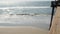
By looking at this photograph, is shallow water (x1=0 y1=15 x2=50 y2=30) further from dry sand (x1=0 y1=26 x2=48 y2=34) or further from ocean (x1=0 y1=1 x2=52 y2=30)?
dry sand (x1=0 y1=26 x2=48 y2=34)

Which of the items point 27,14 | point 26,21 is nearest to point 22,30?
point 26,21

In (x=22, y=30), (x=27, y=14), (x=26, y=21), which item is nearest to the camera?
(x=22, y=30)

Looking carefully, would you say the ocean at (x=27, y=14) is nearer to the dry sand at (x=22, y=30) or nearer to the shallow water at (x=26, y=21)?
the shallow water at (x=26, y=21)

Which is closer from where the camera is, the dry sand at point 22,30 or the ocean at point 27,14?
the dry sand at point 22,30

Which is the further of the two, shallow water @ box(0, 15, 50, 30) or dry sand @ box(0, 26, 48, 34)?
shallow water @ box(0, 15, 50, 30)

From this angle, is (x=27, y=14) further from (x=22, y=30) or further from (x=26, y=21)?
(x=22, y=30)

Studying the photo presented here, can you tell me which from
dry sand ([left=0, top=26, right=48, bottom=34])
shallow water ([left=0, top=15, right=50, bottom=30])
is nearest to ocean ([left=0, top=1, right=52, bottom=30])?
shallow water ([left=0, top=15, right=50, bottom=30])

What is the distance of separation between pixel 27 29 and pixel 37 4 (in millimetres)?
1222

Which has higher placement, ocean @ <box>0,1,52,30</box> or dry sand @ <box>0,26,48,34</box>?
ocean @ <box>0,1,52,30</box>

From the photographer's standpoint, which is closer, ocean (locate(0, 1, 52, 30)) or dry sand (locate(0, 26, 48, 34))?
dry sand (locate(0, 26, 48, 34))

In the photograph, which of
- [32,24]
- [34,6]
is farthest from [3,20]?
[34,6]

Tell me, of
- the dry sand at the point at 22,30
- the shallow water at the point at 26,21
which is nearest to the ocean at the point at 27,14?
the shallow water at the point at 26,21

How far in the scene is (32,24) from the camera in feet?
8.18

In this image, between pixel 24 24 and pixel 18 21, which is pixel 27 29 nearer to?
pixel 24 24
